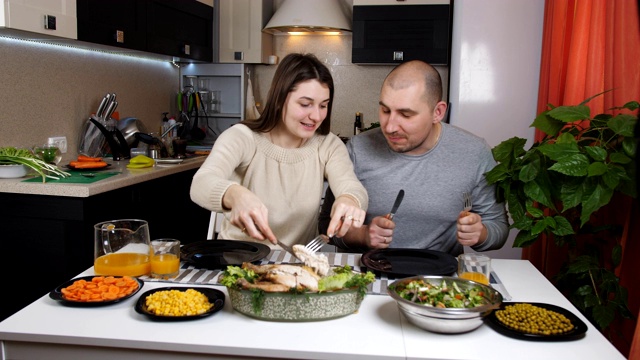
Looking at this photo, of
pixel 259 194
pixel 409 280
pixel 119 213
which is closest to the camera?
pixel 409 280

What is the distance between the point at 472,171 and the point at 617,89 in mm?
570

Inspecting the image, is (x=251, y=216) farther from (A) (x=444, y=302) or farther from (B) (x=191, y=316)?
(A) (x=444, y=302)

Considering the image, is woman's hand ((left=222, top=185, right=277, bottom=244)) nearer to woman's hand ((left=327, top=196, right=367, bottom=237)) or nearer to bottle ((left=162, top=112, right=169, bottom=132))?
woman's hand ((left=327, top=196, right=367, bottom=237))

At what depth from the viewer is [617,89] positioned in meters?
2.16

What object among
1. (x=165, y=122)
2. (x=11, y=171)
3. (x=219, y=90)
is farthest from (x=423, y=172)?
(x=219, y=90)

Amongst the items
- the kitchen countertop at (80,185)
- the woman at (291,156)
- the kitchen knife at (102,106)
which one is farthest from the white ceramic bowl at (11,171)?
the woman at (291,156)

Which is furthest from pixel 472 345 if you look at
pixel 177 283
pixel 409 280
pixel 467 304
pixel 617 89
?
pixel 617 89

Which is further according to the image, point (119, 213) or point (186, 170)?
point (186, 170)

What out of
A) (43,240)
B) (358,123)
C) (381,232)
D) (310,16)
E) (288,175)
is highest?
(310,16)

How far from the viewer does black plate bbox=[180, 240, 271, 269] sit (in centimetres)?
178

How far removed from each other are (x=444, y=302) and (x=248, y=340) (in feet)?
1.42

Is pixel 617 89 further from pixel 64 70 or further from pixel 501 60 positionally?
pixel 64 70

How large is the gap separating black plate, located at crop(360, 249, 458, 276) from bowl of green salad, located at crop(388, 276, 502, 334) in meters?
0.21

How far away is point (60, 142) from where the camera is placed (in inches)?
134
